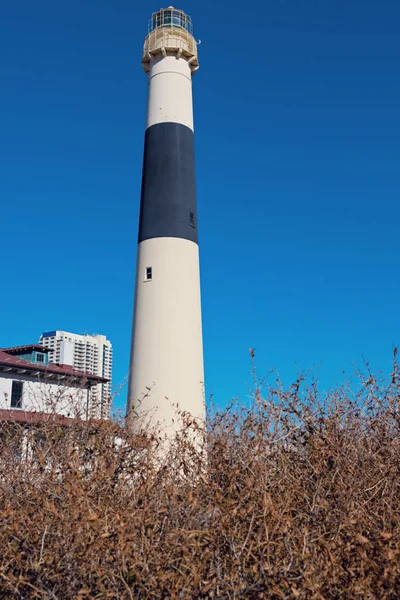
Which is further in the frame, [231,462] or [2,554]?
[231,462]

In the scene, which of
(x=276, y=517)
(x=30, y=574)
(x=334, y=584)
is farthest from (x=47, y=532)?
(x=334, y=584)

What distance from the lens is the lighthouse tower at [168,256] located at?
1727cm

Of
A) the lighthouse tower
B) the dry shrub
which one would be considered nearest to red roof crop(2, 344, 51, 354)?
the lighthouse tower

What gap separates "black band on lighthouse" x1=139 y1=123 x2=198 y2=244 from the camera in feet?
61.1

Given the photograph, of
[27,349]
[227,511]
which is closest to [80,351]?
[27,349]

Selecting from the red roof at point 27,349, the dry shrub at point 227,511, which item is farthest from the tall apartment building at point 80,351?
the dry shrub at point 227,511

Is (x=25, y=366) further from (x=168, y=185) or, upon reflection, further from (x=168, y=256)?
(x=168, y=185)

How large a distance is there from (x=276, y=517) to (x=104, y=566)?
1350mm

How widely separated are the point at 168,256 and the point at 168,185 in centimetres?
214

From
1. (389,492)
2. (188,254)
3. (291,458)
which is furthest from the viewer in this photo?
(188,254)

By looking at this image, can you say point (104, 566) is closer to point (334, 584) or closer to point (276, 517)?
point (276, 517)

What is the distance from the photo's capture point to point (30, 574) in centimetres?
525

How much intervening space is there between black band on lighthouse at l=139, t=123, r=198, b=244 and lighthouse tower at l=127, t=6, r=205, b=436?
28 mm

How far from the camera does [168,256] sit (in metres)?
18.3
